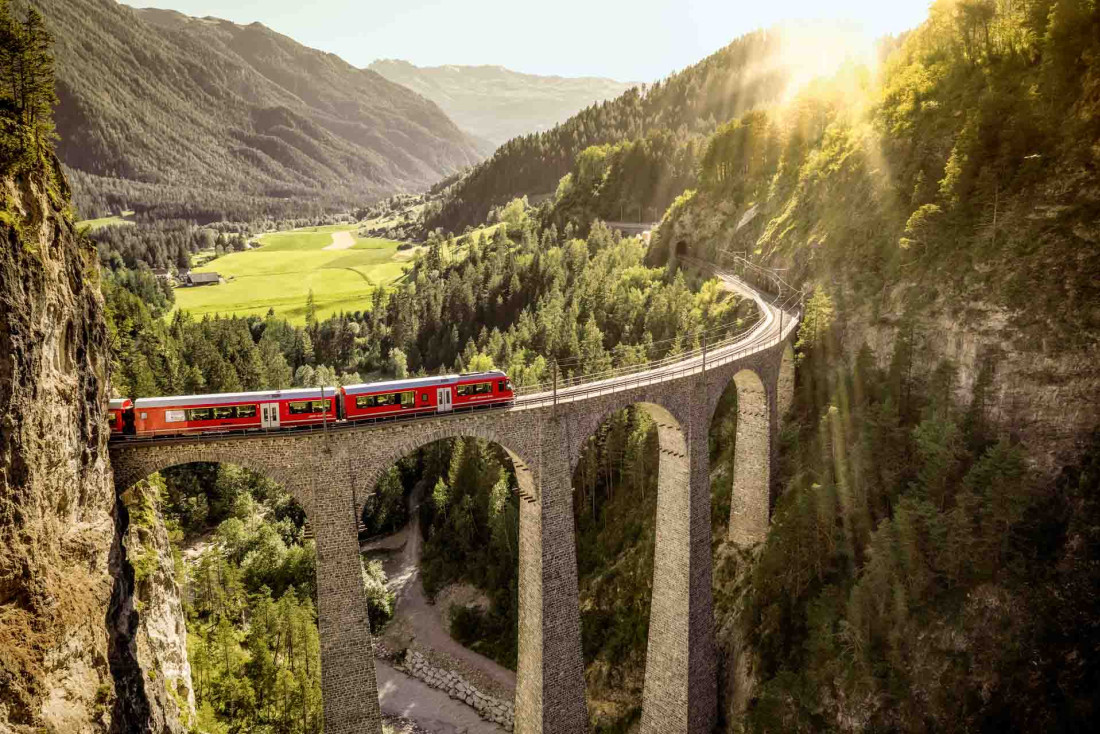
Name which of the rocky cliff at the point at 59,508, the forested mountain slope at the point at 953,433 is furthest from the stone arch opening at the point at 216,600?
the forested mountain slope at the point at 953,433

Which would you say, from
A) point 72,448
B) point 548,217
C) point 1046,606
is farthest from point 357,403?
point 548,217

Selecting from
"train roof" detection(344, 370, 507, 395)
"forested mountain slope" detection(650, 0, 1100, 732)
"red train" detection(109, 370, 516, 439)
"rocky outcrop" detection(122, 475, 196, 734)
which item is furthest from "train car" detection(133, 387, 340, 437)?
"forested mountain slope" detection(650, 0, 1100, 732)

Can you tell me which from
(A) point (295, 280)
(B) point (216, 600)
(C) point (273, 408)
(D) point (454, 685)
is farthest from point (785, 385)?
(A) point (295, 280)

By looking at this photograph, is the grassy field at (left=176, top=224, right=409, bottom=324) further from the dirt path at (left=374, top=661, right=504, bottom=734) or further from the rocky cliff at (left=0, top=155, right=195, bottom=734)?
the rocky cliff at (left=0, top=155, right=195, bottom=734)

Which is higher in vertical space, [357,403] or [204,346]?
[357,403]

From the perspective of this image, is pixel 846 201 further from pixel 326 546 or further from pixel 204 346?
pixel 204 346

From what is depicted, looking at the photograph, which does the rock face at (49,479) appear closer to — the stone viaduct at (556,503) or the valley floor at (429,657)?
the stone viaduct at (556,503)

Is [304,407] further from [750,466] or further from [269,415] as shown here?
[750,466]
